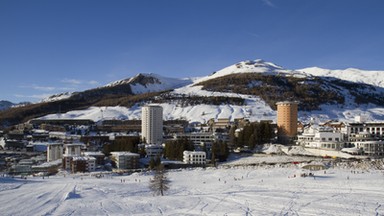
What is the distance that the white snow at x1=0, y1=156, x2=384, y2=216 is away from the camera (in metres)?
23.8

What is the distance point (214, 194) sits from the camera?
28766 mm

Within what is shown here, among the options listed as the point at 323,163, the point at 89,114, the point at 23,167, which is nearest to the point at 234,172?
the point at 323,163

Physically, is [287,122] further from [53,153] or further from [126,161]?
[53,153]

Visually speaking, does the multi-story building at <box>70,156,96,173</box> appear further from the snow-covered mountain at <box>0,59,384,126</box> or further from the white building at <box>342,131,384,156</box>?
the snow-covered mountain at <box>0,59,384,126</box>

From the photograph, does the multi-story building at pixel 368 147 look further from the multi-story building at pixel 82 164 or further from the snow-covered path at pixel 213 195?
the multi-story building at pixel 82 164

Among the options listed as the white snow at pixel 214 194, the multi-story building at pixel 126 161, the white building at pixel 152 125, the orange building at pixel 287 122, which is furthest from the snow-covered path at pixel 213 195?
the white building at pixel 152 125

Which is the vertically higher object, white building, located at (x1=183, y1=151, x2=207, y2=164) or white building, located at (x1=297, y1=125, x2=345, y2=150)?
white building, located at (x1=297, y1=125, x2=345, y2=150)

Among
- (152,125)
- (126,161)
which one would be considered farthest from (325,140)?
(152,125)

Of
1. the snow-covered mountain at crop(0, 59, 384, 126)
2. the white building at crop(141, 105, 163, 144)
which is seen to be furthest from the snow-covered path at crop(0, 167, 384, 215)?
the snow-covered mountain at crop(0, 59, 384, 126)

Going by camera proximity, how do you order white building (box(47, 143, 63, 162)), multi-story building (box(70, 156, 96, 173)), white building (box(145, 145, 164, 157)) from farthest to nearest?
white building (box(47, 143, 63, 162))
white building (box(145, 145, 164, 157))
multi-story building (box(70, 156, 96, 173))

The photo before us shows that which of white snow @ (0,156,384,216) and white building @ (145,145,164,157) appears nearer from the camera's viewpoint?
white snow @ (0,156,384,216)

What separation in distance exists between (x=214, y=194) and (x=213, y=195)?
45 cm

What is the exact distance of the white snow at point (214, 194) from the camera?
23750 mm

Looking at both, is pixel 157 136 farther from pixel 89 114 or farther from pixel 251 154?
pixel 89 114
